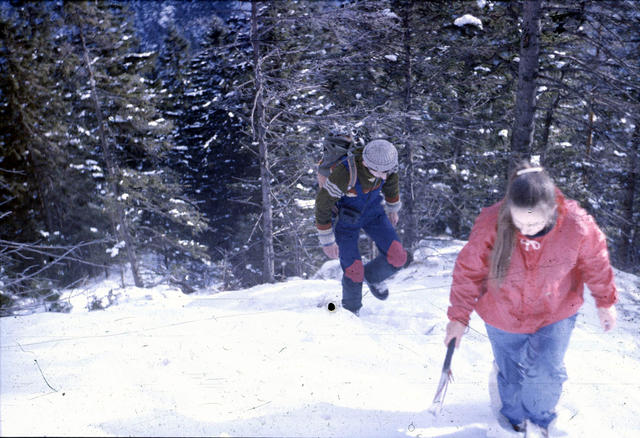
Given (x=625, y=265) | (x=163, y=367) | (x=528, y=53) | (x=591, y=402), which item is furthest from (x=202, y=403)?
(x=625, y=265)

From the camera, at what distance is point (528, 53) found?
163 inches

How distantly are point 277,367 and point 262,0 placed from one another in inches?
219

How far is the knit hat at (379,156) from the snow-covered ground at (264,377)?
1.57m

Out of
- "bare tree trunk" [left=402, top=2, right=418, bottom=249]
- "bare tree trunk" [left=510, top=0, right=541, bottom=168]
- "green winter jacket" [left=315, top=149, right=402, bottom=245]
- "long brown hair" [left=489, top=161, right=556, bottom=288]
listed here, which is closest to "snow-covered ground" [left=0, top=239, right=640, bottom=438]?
"green winter jacket" [left=315, top=149, right=402, bottom=245]

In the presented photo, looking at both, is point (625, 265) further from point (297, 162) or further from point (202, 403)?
point (202, 403)

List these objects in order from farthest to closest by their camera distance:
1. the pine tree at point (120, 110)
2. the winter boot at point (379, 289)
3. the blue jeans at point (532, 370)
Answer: the winter boot at point (379, 289) < the pine tree at point (120, 110) < the blue jeans at point (532, 370)

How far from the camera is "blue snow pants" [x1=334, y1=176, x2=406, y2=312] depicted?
3889mm

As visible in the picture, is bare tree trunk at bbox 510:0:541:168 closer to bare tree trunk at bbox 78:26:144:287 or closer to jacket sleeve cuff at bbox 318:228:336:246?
jacket sleeve cuff at bbox 318:228:336:246

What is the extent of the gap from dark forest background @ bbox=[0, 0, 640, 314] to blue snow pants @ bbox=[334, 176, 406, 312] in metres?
1.02

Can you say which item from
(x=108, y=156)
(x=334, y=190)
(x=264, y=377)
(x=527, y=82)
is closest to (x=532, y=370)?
(x=264, y=377)

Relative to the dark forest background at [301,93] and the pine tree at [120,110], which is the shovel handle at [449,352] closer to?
the dark forest background at [301,93]

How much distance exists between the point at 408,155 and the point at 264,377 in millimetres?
5737

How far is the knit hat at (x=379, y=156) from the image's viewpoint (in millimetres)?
3342

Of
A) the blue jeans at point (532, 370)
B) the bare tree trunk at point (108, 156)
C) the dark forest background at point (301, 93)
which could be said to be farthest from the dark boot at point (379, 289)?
the bare tree trunk at point (108, 156)
